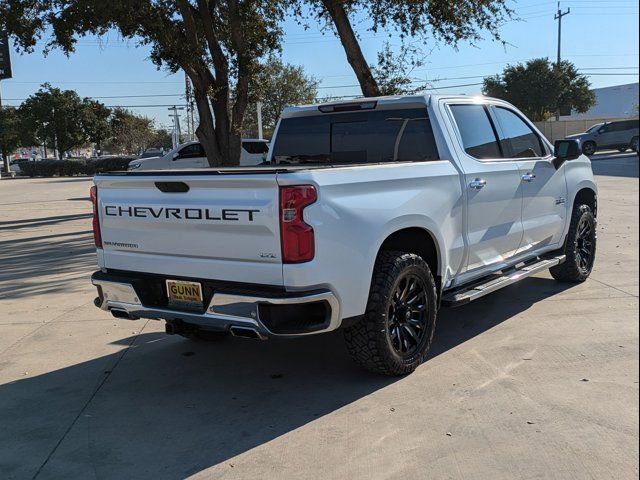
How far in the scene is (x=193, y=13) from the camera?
14242 mm

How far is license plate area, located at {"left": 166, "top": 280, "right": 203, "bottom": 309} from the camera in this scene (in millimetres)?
4062

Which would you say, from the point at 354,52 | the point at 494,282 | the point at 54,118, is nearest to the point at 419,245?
the point at 494,282

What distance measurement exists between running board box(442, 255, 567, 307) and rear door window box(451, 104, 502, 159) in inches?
42.9

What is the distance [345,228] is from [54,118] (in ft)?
198

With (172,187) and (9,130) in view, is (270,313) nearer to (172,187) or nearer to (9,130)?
(172,187)

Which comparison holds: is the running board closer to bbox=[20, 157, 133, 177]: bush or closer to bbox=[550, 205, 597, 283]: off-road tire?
bbox=[550, 205, 597, 283]: off-road tire

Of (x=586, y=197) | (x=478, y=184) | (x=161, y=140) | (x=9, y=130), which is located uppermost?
(x=9, y=130)

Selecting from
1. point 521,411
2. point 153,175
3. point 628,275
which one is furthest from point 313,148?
point 628,275

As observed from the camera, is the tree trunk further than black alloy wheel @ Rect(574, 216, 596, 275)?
Yes

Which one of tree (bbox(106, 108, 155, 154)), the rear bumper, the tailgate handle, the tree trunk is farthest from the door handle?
tree (bbox(106, 108, 155, 154))

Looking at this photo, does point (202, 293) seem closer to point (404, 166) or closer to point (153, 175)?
point (153, 175)

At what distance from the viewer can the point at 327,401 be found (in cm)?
417

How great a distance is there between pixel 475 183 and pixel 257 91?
10.5 m

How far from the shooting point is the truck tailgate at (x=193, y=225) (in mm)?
3715
